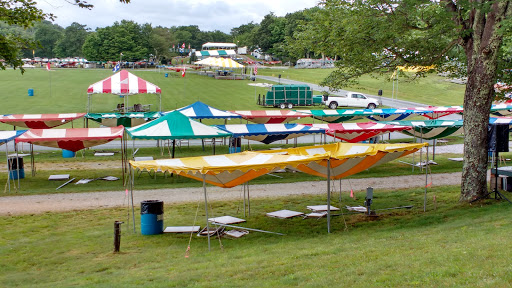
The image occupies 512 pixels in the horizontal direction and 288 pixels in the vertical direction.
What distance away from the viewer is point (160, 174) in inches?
868

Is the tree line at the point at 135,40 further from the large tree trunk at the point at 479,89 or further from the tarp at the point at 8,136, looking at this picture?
the large tree trunk at the point at 479,89

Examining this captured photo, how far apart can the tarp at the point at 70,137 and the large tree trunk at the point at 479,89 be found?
11.3 m

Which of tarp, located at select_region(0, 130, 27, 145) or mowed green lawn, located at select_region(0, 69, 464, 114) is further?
mowed green lawn, located at select_region(0, 69, 464, 114)

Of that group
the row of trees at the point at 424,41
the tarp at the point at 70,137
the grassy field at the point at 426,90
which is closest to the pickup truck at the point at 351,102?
the grassy field at the point at 426,90

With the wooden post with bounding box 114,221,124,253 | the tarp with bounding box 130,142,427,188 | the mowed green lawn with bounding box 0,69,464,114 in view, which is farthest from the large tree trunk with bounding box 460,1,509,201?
the mowed green lawn with bounding box 0,69,464,114

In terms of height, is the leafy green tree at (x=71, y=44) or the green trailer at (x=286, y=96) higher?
the leafy green tree at (x=71, y=44)

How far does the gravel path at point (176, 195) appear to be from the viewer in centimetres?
1592

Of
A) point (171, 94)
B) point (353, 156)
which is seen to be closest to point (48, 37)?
point (171, 94)

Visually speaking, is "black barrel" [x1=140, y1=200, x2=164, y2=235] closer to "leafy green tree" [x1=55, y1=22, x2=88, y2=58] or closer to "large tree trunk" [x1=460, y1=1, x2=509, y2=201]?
"large tree trunk" [x1=460, y1=1, x2=509, y2=201]

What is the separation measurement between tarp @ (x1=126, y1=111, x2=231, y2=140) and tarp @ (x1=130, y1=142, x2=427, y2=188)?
618 centimetres

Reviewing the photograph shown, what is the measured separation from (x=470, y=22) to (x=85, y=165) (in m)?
16.7

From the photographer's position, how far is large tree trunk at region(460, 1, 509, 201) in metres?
13.6

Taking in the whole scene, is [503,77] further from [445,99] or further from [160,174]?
[445,99]

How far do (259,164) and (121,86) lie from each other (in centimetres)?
2207
